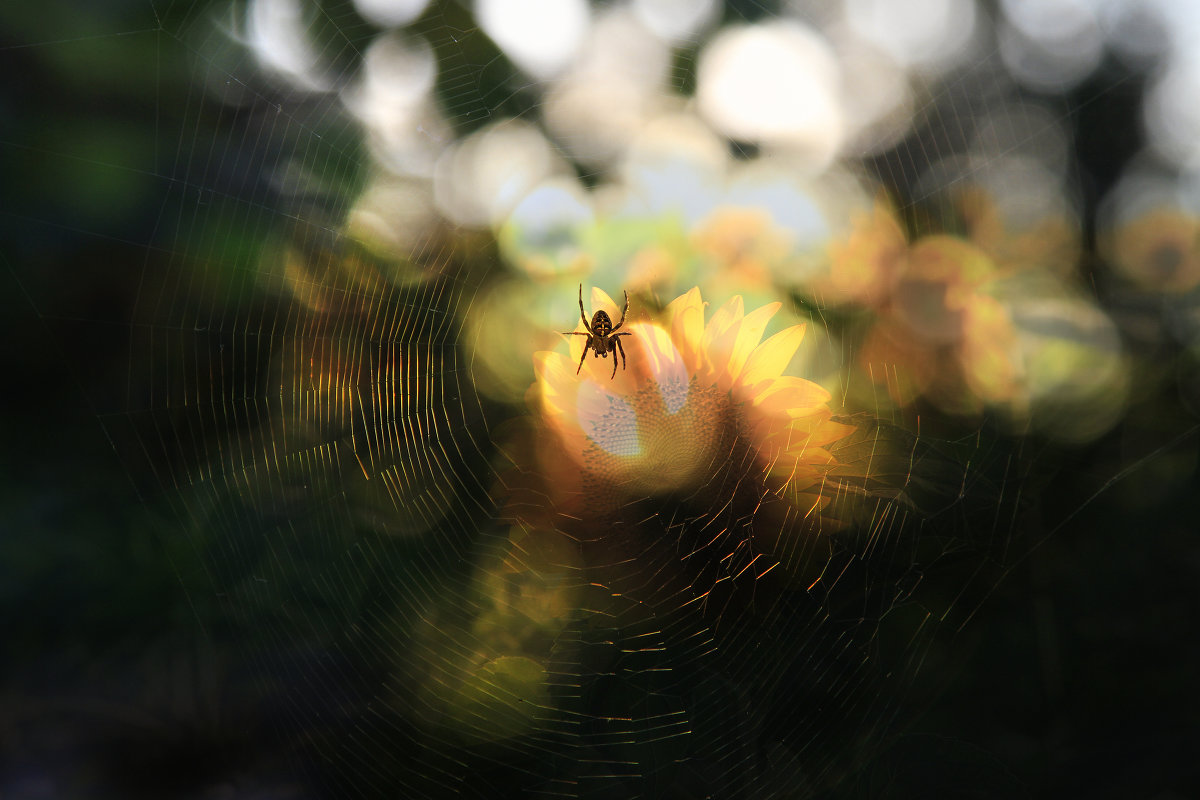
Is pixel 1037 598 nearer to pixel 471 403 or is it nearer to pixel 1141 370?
pixel 1141 370

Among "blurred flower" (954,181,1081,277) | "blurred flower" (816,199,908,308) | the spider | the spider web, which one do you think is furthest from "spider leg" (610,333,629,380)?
"blurred flower" (954,181,1081,277)

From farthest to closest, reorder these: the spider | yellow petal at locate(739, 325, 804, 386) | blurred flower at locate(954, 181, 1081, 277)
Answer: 1. the spider
2. blurred flower at locate(954, 181, 1081, 277)
3. yellow petal at locate(739, 325, 804, 386)

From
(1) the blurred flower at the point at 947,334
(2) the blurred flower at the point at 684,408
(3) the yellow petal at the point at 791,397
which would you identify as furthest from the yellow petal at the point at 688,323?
(1) the blurred flower at the point at 947,334

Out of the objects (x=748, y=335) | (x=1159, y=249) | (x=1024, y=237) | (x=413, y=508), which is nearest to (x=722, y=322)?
(x=748, y=335)

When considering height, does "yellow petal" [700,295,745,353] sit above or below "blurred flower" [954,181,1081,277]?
below

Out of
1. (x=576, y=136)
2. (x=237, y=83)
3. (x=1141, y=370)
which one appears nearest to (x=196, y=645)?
(x=237, y=83)

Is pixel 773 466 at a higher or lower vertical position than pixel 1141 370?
lower

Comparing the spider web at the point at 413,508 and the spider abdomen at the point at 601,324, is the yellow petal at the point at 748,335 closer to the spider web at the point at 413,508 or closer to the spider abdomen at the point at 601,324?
the spider web at the point at 413,508

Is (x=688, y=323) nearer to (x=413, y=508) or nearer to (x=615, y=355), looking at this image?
(x=615, y=355)

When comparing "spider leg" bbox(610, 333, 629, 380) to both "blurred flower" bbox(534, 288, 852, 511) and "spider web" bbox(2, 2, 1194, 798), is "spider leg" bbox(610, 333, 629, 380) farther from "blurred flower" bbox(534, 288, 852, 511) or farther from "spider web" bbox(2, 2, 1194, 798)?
"spider web" bbox(2, 2, 1194, 798)
